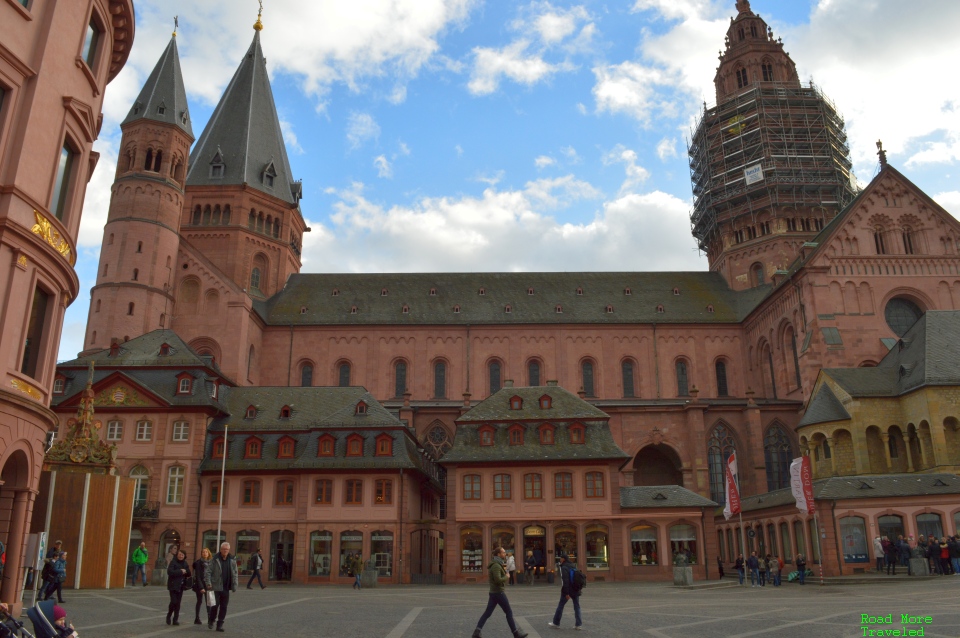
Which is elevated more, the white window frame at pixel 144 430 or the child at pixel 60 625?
the white window frame at pixel 144 430

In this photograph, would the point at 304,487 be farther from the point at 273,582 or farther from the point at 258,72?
the point at 258,72

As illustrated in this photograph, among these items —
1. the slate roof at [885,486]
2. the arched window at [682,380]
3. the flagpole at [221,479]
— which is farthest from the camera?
the arched window at [682,380]

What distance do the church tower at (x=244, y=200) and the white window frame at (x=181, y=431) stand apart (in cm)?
1815

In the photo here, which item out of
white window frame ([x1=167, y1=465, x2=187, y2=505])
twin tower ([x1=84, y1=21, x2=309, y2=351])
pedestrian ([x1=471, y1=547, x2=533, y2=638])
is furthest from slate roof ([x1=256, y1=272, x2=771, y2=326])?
pedestrian ([x1=471, y1=547, x2=533, y2=638])

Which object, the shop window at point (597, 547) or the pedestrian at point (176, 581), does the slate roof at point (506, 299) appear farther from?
the pedestrian at point (176, 581)

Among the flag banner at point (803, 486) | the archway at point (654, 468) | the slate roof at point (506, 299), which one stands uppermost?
the slate roof at point (506, 299)

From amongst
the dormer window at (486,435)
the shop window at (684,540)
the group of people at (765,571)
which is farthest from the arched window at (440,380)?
the group of people at (765,571)

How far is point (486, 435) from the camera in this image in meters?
43.3

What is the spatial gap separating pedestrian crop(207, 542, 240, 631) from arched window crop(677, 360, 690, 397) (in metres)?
48.8

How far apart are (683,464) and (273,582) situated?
27827mm

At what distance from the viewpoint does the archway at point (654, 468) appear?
55.9 m

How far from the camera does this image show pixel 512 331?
2453 inches

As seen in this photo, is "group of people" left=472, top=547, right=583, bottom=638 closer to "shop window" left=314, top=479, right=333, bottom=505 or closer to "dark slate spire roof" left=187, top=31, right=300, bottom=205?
"shop window" left=314, top=479, right=333, bottom=505

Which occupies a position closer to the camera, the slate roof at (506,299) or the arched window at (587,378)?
the arched window at (587,378)
